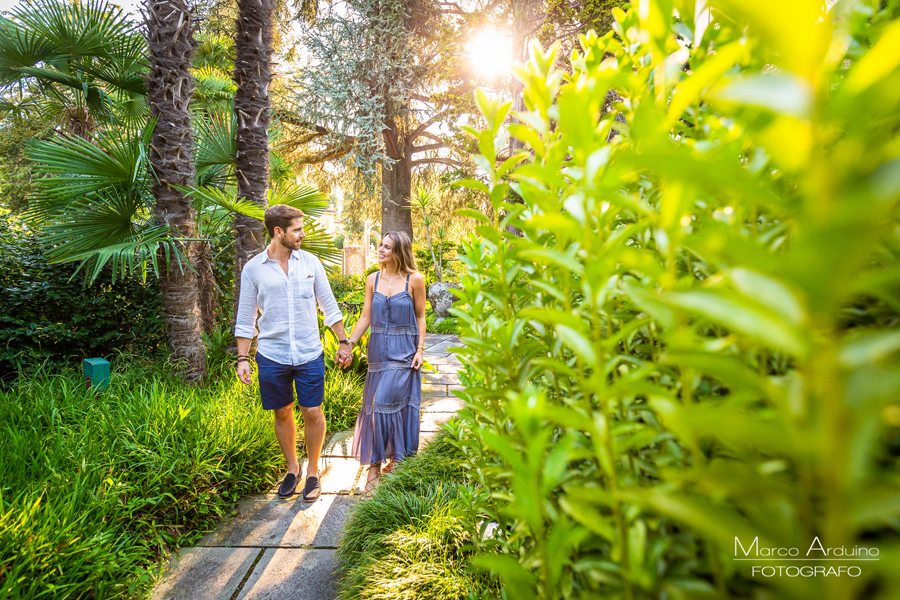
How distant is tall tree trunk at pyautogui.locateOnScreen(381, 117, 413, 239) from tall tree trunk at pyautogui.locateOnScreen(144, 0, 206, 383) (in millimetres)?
7408

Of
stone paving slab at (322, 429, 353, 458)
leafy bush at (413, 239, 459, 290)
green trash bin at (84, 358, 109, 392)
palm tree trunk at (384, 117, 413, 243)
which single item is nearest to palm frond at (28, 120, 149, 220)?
green trash bin at (84, 358, 109, 392)

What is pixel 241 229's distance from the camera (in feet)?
15.1

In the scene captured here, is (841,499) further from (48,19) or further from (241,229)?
(48,19)

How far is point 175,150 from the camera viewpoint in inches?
159

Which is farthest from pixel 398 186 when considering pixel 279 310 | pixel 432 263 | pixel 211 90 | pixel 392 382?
pixel 279 310

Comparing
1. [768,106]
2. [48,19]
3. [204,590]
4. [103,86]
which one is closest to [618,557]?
[768,106]

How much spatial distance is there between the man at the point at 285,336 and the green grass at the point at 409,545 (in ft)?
2.77

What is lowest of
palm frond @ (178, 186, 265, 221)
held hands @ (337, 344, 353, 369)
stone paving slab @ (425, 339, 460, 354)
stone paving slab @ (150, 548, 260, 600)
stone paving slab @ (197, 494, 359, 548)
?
stone paving slab @ (150, 548, 260, 600)

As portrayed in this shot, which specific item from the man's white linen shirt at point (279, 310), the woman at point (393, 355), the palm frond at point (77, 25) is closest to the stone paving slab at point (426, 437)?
the woman at point (393, 355)

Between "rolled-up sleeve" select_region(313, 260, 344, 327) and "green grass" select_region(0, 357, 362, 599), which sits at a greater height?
"rolled-up sleeve" select_region(313, 260, 344, 327)

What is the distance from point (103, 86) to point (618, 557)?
8.40m

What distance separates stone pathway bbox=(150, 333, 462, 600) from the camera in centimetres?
229

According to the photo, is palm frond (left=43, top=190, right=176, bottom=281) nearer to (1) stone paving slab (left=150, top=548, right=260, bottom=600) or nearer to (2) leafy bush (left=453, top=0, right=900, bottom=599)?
(1) stone paving slab (left=150, top=548, right=260, bottom=600)

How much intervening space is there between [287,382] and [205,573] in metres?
1.24
